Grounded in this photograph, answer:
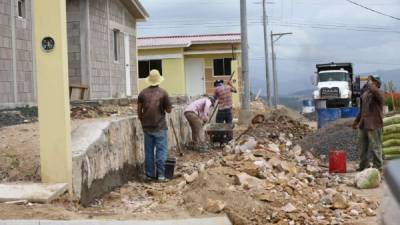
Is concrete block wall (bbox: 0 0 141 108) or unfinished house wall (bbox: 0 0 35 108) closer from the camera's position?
unfinished house wall (bbox: 0 0 35 108)

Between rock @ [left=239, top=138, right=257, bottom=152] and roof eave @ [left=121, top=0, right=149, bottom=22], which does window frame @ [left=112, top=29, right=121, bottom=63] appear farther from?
rock @ [left=239, top=138, right=257, bottom=152]

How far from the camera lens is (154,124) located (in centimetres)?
1096

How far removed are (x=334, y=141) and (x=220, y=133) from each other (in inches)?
114

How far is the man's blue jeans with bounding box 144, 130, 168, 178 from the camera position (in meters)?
10.9

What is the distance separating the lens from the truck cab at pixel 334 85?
3111 cm

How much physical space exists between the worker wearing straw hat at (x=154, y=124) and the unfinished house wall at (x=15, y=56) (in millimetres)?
4367

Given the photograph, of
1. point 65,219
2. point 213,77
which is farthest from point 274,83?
point 65,219

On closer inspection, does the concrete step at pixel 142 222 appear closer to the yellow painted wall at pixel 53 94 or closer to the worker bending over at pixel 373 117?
the yellow painted wall at pixel 53 94

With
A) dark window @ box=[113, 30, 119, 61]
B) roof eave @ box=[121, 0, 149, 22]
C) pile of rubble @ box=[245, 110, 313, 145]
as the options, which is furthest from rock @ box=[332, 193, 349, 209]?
roof eave @ box=[121, 0, 149, 22]

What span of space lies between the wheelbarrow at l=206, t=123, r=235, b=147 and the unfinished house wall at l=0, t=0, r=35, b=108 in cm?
456

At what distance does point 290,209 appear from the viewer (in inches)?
313

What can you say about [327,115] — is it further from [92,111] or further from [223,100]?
[92,111]

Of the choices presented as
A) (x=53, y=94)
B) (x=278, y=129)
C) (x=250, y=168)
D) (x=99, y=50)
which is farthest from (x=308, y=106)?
(x=53, y=94)

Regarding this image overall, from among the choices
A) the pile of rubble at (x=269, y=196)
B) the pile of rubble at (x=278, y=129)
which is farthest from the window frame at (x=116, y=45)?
the pile of rubble at (x=269, y=196)
